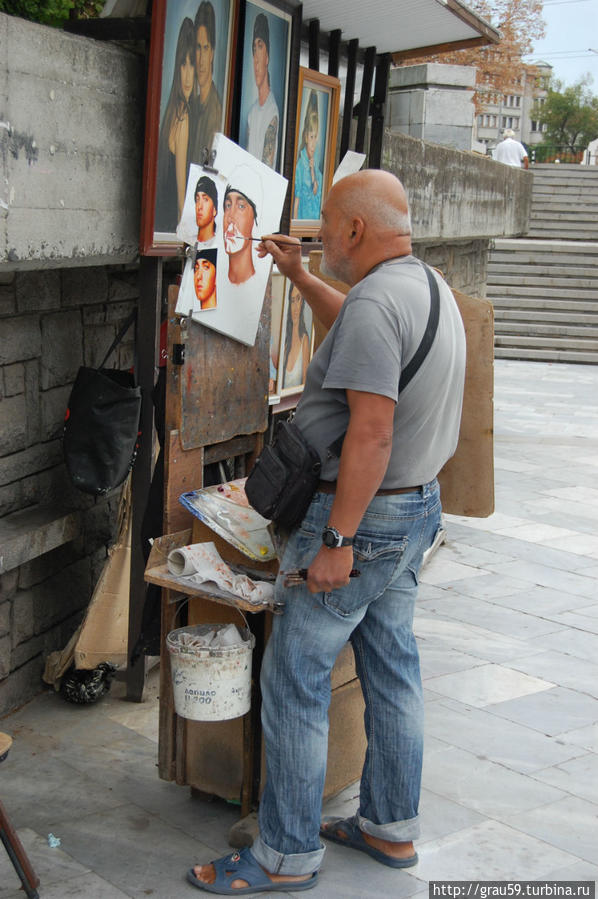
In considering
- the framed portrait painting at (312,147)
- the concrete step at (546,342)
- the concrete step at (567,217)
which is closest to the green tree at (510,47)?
the concrete step at (567,217)

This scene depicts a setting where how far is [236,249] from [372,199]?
0.83 metres

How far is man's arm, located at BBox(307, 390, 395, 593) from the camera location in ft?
8.93

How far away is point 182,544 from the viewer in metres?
3.40

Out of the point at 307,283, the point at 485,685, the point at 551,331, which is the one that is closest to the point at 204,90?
the point at 307,283

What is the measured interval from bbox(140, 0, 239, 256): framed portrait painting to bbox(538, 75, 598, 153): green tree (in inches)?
2541

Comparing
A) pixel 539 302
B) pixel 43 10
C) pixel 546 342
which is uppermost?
pixel 43 10

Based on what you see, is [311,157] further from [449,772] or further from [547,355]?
[547,355]

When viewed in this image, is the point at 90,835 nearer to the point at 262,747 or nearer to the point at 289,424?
the point at 262,747

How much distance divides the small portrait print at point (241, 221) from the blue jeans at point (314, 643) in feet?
3.52

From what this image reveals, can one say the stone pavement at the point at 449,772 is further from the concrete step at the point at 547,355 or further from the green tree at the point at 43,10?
the concrete step at the point at 547,355

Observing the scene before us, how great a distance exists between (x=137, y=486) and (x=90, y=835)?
1.41 m

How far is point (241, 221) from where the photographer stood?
12.1 feet

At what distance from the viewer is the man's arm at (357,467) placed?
272cm

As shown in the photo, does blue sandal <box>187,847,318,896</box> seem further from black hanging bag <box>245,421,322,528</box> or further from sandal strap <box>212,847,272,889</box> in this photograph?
black hanging bag <box>245,421,322,528</box>
